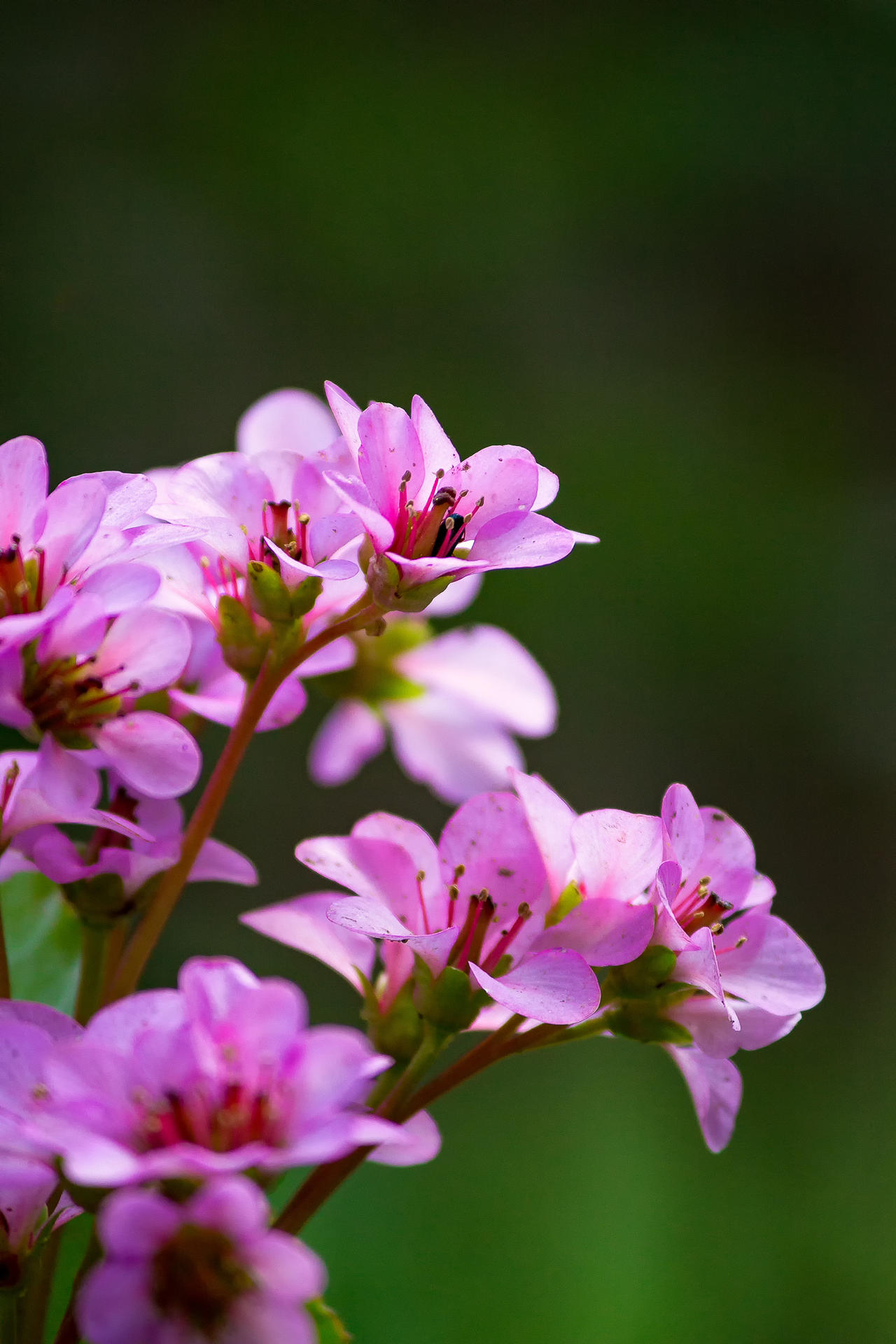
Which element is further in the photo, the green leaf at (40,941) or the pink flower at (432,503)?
the green leaf at (40,941)

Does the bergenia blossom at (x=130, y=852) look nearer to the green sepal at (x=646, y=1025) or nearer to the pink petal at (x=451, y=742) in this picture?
the green sepal at (x=646, y=1025)

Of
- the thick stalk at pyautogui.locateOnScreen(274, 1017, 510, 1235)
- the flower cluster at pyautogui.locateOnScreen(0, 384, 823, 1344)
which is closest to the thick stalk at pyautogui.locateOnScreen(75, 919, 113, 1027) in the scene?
Answer: the flower cluster at pyautogui.locateOnScreen(0, 384, 823, 1344)

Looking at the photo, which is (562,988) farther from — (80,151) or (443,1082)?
(80,151)

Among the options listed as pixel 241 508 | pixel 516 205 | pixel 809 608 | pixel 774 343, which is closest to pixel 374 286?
pixel 516 205

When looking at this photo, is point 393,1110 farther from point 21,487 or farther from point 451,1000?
point 21,487

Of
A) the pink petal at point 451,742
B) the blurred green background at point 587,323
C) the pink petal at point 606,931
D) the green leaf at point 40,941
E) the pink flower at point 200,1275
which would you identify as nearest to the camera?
the pink flower at point 200,1275

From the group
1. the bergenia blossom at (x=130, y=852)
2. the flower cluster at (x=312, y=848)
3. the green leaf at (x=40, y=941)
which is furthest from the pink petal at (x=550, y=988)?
the green leaf at (x=40, y=941)
